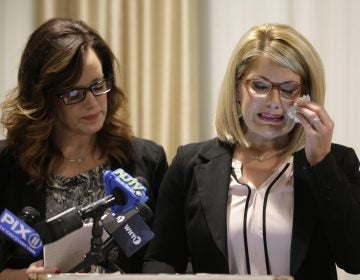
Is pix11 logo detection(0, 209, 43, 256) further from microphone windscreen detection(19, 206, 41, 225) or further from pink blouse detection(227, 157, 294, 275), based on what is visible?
pink blouse detection(227, 157, 294, 275)

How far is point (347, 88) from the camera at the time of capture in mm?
2658

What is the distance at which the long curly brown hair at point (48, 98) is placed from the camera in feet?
6.06

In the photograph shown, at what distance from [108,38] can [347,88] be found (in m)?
1.10

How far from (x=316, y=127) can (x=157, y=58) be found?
1.34 metres

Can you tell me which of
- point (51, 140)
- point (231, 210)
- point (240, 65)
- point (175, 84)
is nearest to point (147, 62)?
point (175, 84)

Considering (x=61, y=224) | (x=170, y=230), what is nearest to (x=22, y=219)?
(x=61, y=224)

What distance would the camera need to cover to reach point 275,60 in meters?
1.60

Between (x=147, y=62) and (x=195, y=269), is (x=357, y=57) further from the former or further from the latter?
(x=195, y=269)

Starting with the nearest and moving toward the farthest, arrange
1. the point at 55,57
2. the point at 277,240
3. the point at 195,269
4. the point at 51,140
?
1. the point at 277,240
2. the point at 195,269
3. the point at 55,57
4. the point at 51,140

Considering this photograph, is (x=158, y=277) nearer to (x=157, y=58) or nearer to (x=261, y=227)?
(x=261, y=227)

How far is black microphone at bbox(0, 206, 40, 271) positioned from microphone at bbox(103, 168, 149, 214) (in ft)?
0.60

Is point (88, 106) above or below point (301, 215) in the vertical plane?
above

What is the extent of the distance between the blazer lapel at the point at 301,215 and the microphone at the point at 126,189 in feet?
1.54

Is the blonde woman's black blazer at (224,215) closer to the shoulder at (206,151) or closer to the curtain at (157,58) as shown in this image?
the shoulder at (206,151)
